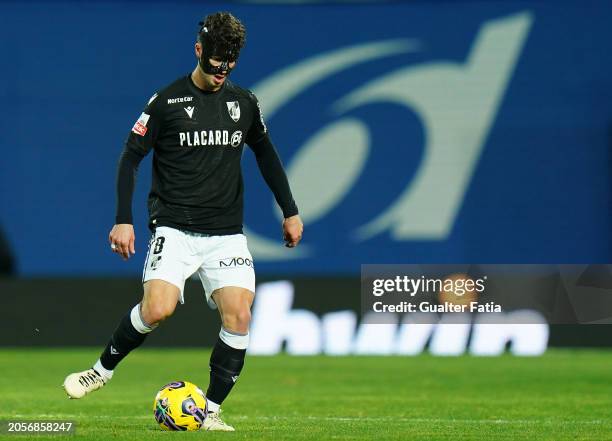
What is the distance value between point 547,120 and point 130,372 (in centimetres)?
766

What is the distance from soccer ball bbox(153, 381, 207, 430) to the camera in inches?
325

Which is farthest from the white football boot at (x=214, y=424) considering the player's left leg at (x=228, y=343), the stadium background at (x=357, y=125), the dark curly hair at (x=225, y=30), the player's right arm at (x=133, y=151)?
the stadium background at (x=357, y=125)

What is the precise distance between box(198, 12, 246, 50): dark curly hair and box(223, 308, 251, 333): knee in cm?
163

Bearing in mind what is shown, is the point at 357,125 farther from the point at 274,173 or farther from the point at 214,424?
the point at 214,424

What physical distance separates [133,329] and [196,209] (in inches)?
→ 33.2

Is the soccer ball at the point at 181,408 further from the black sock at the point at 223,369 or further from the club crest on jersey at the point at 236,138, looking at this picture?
the club crest on jersey at the point at 236,138

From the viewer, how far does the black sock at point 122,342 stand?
8.47m

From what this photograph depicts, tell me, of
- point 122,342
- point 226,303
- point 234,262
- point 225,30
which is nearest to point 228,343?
point 226,303

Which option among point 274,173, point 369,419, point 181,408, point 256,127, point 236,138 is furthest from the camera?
point 369,419

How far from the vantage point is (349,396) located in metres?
12.6

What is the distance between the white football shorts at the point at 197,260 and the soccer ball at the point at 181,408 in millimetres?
562

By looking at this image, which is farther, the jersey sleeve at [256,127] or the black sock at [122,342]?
the jersey sleeve at [256,127]

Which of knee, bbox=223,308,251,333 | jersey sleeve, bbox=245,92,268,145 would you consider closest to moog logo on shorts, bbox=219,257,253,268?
knee, bbox=223,308,251,333

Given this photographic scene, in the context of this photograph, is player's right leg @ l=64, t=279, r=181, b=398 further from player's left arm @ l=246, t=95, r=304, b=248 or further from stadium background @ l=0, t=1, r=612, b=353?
stadium background @ l=0, t=1, r=612, b=353
